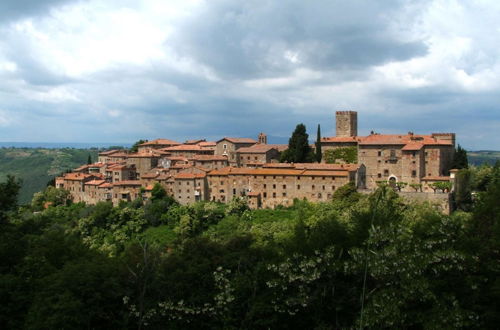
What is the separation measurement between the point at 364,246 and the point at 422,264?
2457 millimetres

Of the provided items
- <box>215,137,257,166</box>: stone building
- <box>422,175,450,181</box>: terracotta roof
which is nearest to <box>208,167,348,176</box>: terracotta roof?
<box>422,175,450,181</box>: terracotta roof

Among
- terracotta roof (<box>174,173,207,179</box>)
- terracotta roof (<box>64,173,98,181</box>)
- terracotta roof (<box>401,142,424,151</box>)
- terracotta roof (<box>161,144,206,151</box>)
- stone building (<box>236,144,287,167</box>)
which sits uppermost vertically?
terracotta roof (<box>161,144,206,151</box>)

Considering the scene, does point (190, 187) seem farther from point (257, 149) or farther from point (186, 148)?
point (186, 148)

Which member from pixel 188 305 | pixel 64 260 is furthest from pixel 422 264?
pixel 64 260

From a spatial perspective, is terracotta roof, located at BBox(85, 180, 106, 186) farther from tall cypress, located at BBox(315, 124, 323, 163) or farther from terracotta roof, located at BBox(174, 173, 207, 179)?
tall cypress, located at BBox(315, 124, 323, 163)

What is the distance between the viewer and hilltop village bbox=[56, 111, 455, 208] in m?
52.6

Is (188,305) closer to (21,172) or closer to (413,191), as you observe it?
(413,191)

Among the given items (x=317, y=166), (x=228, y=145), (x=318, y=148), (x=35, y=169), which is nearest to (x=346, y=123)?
(x=318, y=148)

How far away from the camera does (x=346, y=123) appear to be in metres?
67.3

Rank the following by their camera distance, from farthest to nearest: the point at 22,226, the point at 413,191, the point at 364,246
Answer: the point at 413,191, the point at 22,226, the point at 364,246

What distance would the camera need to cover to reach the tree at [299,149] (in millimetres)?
59938

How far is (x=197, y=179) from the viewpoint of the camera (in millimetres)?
58469

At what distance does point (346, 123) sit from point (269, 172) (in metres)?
16.6

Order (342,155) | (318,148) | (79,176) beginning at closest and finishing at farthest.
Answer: (342,155) < (318,148) < (79,176)
